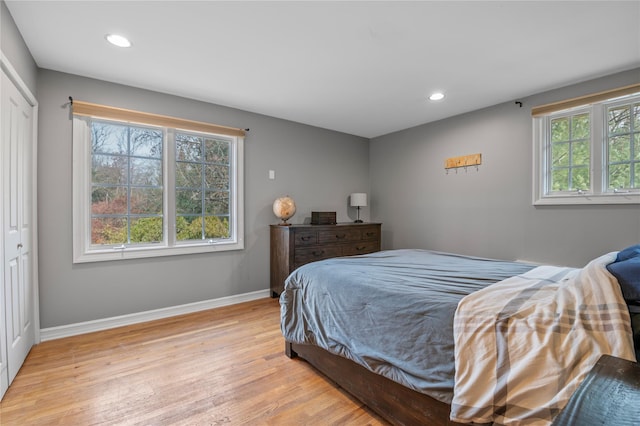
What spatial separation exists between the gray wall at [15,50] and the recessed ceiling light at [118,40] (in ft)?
1.68

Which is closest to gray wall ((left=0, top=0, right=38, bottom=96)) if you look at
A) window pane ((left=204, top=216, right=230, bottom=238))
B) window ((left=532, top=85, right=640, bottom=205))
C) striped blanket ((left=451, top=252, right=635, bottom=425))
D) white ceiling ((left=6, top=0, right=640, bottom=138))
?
white ceiling ((left=6, top=0, right=640, bottom=138))

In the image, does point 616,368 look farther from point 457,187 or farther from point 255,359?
point 457,187

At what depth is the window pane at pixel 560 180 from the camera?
299cm

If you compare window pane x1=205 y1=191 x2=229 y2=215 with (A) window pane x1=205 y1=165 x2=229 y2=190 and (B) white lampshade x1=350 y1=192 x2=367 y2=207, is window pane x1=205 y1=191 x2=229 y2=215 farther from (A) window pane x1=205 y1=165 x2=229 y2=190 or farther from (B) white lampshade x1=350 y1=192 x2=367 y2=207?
(B) white lampshade x1=350 y1=192 x2=367 y2=207

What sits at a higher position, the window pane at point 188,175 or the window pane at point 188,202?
the window pane at point 188,175

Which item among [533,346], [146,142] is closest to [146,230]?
[146,142]

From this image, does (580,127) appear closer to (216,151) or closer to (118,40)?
(216,151)

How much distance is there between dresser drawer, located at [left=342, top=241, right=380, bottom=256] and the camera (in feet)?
13.2

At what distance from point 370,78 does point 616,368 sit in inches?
105

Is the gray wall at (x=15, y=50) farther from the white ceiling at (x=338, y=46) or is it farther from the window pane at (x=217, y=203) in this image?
the window pane at (x=217, y=203)

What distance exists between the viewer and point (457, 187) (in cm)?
382

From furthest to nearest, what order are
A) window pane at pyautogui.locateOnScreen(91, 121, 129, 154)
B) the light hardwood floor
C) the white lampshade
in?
the white lampshade → window pane at pyautogui.locateOnScreen(91, 121, 129, 154) → the light hardwood floor

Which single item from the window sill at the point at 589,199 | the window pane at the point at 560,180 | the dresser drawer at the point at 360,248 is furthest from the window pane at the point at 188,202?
the window pane at the point at 560,180

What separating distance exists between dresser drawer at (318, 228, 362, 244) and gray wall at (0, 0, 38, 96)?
9.81 feet
